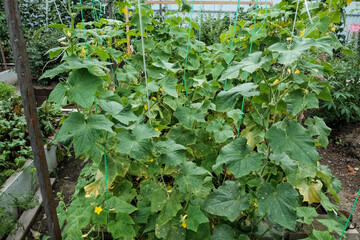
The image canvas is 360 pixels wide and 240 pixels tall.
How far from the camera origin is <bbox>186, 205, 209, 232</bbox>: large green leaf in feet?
4.49

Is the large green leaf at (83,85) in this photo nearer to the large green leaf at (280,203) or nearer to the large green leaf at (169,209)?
the large green leaf at (169,209)

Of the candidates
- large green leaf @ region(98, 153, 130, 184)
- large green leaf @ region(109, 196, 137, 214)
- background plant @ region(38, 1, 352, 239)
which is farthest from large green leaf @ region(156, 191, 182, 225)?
large green leaf @ region(98, 153, 130, 184)

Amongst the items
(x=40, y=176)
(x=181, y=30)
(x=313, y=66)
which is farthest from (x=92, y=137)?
(x=181, y=30)

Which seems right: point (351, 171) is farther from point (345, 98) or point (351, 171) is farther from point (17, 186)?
point (17, 186)

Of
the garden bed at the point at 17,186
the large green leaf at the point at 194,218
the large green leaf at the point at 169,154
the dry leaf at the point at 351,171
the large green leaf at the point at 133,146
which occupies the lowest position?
the dry leaf at the point at 351,171

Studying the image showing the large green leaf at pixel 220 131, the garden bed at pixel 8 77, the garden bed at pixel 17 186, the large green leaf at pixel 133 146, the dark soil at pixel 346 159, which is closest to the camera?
the large green leaf at pixel 133 146

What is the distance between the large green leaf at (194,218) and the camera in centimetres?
137

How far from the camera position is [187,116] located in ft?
5.89

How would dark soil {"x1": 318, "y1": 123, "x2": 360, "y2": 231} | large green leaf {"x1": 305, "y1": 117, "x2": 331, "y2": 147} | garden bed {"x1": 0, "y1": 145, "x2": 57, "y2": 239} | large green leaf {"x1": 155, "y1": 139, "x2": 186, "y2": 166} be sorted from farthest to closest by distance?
dark soil {"x1": 318, "y1": 123, "x2": 360, "y2": 231} → garden bed {"x1": 0, "y1": 145, "x2": 57, "y2": 239} → large green leaf {"x1": 305, "y1": 117, "x2": 331, "y2": 147} → large green leaf {"x1": 155, "y1": 139, "x2": 186, "y2": 166}

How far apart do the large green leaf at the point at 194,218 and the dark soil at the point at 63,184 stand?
1.42m

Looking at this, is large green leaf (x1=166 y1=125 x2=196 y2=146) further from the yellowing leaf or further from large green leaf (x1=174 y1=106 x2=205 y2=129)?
the yellowing leaf

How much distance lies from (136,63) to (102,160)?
4.75 feet

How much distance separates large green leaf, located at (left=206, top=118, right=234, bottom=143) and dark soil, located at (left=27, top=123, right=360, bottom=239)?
140 centimetres

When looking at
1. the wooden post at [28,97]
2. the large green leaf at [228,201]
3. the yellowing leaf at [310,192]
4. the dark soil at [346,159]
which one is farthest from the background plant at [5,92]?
the dark soil at [346,159]
